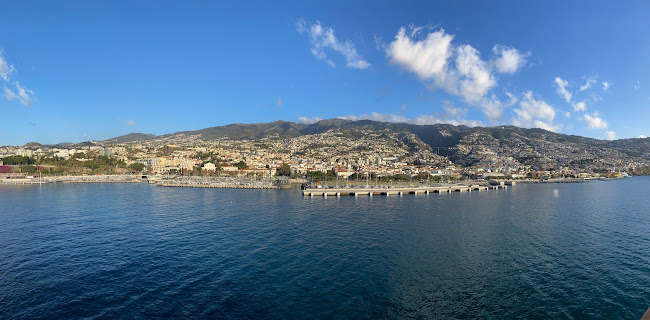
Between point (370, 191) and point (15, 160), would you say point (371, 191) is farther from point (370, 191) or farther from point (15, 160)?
point (15, 160)

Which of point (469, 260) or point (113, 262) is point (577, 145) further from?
point (113, 262)

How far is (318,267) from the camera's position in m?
16.3

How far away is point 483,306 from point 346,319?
5466 mm

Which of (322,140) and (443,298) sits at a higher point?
(322,140)

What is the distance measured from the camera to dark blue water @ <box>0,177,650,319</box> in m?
12.0

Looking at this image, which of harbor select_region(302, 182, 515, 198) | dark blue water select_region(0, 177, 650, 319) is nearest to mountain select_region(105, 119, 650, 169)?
harbor select_region(302, 182, 515, 198)

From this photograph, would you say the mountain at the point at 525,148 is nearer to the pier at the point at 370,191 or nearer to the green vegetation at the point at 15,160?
the pier at the point at 370,191

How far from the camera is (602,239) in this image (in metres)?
22.3

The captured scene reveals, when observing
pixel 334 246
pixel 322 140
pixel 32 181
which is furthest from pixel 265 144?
pixel 334 246

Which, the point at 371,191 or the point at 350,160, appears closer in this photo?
the point at 371,191

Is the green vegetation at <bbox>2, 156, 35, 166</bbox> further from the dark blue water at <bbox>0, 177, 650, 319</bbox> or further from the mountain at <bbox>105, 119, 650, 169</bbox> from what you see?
the mountain at <bbox>105, 119, 650, 169</bbox>

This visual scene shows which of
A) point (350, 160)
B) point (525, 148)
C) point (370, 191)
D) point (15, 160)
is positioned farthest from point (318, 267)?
point (525, 148)

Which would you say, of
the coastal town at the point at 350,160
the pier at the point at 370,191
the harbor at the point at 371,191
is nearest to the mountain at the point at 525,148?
the coastal town at the point at 350,160

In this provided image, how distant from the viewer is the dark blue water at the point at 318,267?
473 inches
